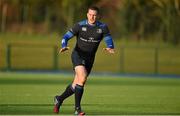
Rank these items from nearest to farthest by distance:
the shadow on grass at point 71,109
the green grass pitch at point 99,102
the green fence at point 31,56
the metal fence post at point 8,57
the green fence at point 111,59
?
the shadow on grass at point 71,109 < the green grass pitch at point 99,102 < the metal fence post at point 8,57 < the green fence at point 111,59 < the green fence at point 31,56

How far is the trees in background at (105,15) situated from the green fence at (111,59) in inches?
61.6

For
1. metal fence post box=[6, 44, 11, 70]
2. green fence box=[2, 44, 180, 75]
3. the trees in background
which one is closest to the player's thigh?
green fence box=[2, 44, 180, 75]

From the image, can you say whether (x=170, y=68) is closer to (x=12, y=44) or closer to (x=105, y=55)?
(x=105, y=55)

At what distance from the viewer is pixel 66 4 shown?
4734 centimetres

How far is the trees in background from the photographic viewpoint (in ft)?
148

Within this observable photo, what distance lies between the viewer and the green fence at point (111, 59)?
141 feet

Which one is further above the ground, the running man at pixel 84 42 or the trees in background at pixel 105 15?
the running man at pixel 84 42

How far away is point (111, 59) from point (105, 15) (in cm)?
380

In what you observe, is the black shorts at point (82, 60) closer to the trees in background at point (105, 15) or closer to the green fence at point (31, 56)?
the green fence at point (31, 56)

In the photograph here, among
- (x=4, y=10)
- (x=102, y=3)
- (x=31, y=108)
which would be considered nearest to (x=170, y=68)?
(x=102, y=3)

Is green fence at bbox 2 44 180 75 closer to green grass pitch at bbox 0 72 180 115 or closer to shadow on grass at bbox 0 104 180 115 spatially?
green grass pitch at bbox 0 72 180 115

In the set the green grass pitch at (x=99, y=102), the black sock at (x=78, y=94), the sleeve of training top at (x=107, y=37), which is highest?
the sleeve of training top at (x=107, y=37)

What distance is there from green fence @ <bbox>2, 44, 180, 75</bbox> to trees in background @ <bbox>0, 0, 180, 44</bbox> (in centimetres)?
156

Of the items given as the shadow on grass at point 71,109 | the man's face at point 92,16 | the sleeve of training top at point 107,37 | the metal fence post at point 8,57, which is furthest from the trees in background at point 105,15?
the man's face at point 92,16
